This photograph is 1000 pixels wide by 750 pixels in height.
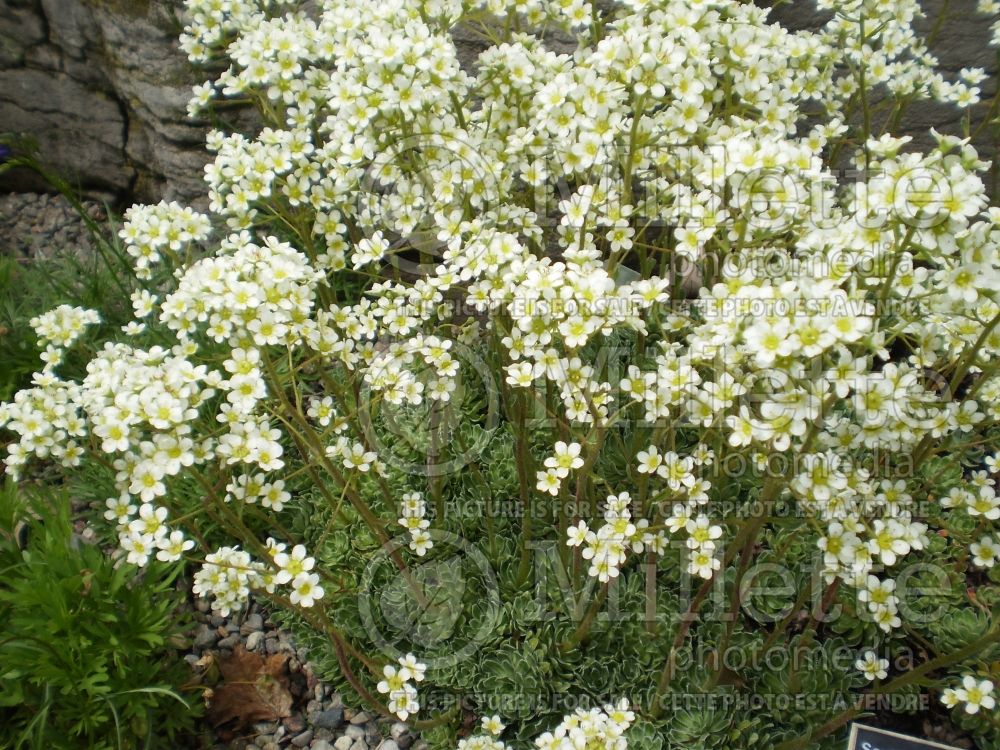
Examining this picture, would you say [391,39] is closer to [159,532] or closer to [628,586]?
[159,532]

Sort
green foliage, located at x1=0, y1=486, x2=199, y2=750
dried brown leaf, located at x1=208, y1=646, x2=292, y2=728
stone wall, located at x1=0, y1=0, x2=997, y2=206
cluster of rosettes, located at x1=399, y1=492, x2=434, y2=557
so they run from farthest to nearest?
stone wall, located at x1=0, y1=0, x2=997, y2=206 < dried brown leaf, located at x1=208, y1=646, x2=292, y2=728 < cluster of rosettes, located at x1=399, y1=492, x2=434, y2=557 < green foliage, located at x1=0, y1=486, x2=199, y2=750

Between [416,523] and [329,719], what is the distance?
0.83 m

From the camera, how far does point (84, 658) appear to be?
2.68 m

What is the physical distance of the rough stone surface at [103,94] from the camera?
4.80 m

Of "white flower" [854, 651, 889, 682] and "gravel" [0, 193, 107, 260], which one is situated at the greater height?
"gravel" [0, 193, 107, 260]

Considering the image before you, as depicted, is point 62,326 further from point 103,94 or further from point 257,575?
point 103,94

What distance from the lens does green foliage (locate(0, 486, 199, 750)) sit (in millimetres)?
2615

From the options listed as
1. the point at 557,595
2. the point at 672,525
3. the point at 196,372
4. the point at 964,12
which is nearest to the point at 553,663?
the point at 557,595

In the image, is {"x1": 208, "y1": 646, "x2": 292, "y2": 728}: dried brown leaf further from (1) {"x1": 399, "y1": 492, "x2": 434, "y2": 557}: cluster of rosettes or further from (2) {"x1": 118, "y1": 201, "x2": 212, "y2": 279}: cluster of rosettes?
(2) {"x1": 118, "y1": 201, "x2": 212, "y2": 279}: cluster of rosettes

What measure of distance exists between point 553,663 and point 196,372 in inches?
64.8

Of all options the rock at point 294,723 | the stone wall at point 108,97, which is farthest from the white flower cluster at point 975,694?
the stone wall at point 108,97

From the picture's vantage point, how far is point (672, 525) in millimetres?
2277

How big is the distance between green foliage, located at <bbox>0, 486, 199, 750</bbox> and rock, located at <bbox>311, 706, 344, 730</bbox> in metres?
0.45

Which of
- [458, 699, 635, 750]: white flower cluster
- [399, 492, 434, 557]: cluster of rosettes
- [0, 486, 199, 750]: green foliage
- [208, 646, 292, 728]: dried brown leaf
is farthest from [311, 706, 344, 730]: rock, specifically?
[458, 699, 635, 750]: white flower cluster
